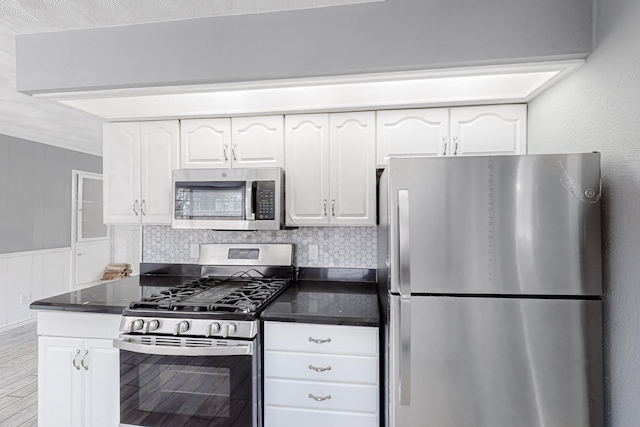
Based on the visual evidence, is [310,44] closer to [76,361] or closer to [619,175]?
[619,175]

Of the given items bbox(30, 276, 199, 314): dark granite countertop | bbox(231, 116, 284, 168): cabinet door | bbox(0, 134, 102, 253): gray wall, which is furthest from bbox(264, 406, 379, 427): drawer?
bbox(0, 134, 102, 253): gray wall

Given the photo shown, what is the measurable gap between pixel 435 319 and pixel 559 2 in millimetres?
1464

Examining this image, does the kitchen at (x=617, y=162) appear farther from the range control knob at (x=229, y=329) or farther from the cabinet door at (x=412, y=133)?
the range control knob at (x=229, y=329)

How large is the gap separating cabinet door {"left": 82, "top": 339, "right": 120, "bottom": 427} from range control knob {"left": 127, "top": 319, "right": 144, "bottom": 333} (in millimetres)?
255

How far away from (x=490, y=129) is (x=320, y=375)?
1723 mm

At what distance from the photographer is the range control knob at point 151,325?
68.6 inches

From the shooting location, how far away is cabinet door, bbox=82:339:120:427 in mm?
1893

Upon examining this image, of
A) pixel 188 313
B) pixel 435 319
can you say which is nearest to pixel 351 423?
pixel 435 319

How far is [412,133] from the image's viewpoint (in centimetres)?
213

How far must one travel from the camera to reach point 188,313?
174 cm

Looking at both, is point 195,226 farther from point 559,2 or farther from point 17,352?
point 17,352

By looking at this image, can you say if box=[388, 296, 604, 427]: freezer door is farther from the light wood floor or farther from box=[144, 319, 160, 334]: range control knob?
the light wood floor

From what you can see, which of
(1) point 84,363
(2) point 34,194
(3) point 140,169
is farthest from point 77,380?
(2) point 34,194

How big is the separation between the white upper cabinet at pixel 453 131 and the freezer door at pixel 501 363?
1070 mm
